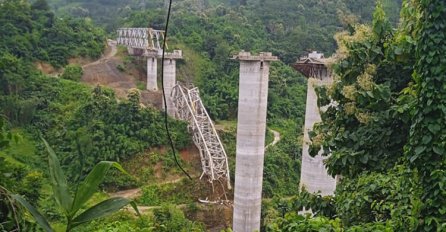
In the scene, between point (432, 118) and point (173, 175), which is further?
point (173, 175)

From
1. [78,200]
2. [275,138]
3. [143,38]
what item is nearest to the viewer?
[78,200]

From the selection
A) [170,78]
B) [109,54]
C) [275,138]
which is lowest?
[275,138]

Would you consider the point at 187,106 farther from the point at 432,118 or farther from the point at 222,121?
the point at 432,118

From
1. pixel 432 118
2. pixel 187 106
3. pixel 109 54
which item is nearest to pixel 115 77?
pixel 109 54

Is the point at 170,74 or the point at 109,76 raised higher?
the point at 170,74

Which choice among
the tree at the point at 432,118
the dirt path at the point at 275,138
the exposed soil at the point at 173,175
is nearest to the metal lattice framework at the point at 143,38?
the exposed soil at the point at 173,175

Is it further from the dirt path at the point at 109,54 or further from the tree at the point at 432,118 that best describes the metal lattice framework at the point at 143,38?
the tree at the point at 432,118

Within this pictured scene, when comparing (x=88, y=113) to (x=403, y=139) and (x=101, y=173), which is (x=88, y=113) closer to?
(x=403, y=139)

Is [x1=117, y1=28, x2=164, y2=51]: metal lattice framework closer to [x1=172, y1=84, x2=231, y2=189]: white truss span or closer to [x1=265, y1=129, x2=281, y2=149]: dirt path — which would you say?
[x1=172, y1=84, x2=231, y2=189]: white truss span
